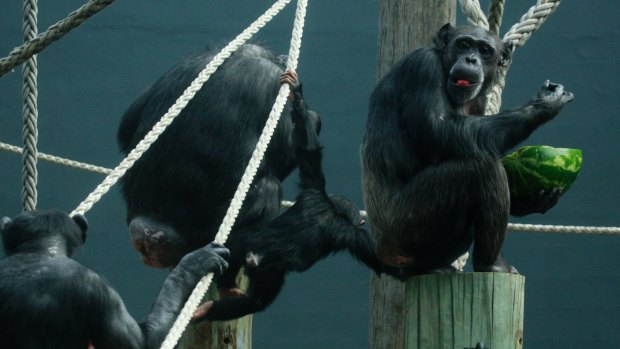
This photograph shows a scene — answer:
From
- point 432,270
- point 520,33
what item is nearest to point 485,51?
point 520,33

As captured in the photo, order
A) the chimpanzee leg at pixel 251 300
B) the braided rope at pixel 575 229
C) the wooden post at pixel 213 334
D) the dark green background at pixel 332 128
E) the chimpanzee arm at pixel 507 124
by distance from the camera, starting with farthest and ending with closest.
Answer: the dark green background at pixel 332 128 → the braided rope at pixel 575 229 → the wooden post at pixel 213 334 → the chimpanzee leg at pixel 251 300 → the chimpanzee arm at pixel 507 124

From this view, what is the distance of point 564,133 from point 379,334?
3.55 metres

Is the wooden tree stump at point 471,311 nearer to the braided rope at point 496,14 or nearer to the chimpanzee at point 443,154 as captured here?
the chimpanzee at point 443,154

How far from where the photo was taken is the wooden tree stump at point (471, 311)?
489 cm

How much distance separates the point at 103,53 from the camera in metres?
9.75

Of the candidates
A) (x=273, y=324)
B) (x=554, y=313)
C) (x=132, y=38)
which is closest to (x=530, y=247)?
(x=554, y=313)

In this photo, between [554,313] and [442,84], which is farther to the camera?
[554,313]

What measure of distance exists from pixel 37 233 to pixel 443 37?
237cm

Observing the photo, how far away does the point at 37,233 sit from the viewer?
4.41 m

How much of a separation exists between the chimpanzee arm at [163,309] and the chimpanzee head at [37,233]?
276 mm

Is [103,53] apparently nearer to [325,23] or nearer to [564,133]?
[325,23]

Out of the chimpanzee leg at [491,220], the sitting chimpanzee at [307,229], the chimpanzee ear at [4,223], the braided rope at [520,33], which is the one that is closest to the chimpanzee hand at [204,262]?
the chimpanzee ear at [4,223]

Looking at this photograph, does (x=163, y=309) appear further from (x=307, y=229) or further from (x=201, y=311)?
(x=201, y=311)

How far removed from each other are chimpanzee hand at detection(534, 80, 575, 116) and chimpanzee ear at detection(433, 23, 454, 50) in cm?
58
